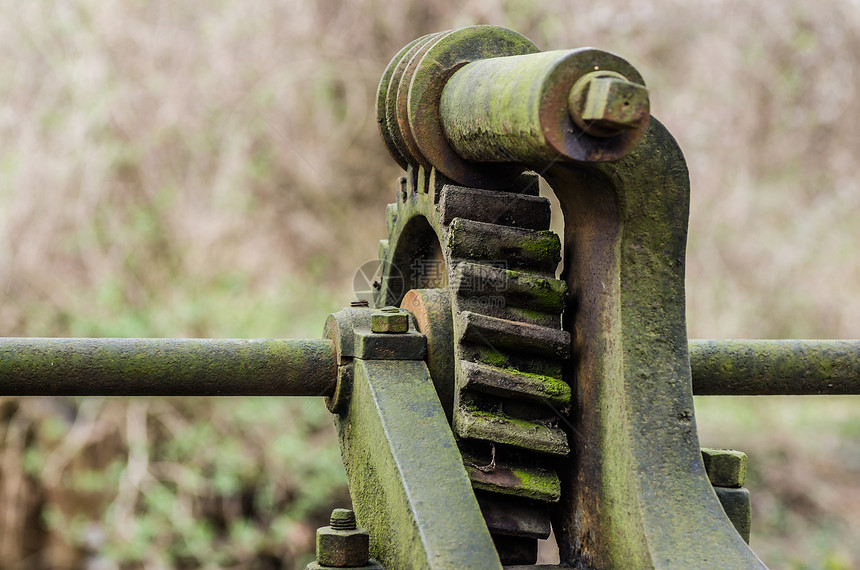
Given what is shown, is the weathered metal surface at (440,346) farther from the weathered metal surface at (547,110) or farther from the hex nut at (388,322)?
the weathered metal surface at (547,110)

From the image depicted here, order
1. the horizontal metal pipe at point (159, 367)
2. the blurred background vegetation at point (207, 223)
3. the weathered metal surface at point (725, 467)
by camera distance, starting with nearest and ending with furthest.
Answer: the horizontal metal pipe at point (159, 367) → the weathered metal surface at point (725, 467) → the blurred background vegetation at point (207, 223)

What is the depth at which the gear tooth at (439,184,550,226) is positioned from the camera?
168 cm

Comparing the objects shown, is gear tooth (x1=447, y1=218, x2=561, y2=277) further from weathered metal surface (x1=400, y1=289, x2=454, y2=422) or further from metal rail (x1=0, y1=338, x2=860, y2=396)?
metal rail (x1=0, y1=338, x2=860, y2=396)

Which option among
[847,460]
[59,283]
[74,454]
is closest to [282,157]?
[59,283]

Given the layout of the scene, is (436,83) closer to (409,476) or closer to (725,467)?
(409,476)

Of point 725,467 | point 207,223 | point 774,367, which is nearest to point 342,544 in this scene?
Answer: point 725,467

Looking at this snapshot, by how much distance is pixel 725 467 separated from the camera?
183 centimetres

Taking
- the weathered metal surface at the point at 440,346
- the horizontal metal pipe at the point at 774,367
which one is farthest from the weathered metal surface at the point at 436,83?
the horizontal metal pipe at the point at 774,367

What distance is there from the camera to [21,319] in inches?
243

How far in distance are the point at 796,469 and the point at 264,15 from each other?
19.5ft

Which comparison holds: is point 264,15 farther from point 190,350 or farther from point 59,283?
point 190,350

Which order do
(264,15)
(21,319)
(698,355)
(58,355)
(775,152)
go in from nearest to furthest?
(58,355), (698,355), (21,319), (264,15), (775,152)

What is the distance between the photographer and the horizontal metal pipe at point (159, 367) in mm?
1661

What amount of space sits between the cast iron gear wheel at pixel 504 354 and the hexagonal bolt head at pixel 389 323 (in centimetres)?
5
